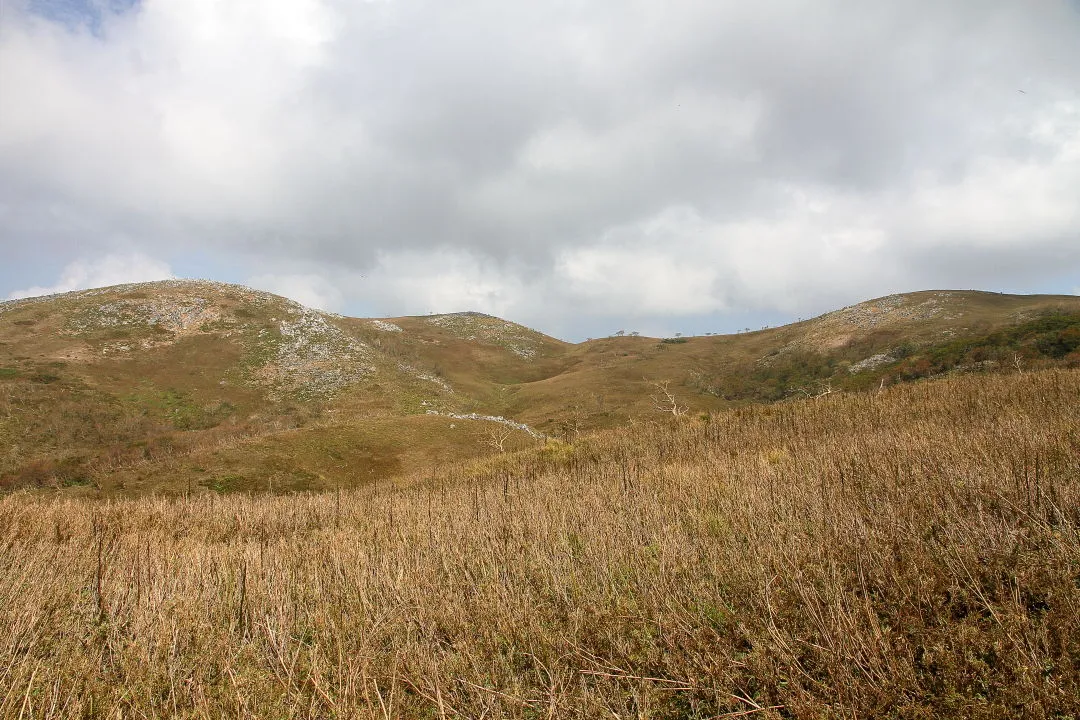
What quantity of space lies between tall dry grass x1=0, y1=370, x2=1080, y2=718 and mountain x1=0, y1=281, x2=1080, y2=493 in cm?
1272

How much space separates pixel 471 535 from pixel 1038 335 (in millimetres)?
42436

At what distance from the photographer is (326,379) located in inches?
1868

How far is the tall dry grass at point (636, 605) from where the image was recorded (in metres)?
2.73

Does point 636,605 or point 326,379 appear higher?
point 326,379

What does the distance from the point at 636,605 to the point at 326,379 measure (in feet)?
159

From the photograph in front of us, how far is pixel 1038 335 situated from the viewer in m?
32.3

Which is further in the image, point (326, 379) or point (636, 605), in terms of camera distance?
point (326, 379)

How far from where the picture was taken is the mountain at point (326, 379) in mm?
27578

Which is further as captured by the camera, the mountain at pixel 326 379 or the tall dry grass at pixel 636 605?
the mountain at pixel 326 379

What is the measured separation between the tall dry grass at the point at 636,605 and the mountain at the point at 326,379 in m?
12.7

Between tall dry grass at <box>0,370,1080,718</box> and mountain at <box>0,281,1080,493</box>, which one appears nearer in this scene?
tall dry grass at <box>0,370,1080,718</box>

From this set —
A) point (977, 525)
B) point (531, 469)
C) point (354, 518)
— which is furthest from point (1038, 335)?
point (354, 518)

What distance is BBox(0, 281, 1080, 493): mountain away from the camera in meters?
27.6

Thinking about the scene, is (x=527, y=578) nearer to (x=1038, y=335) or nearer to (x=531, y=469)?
(x=531, y=469)
